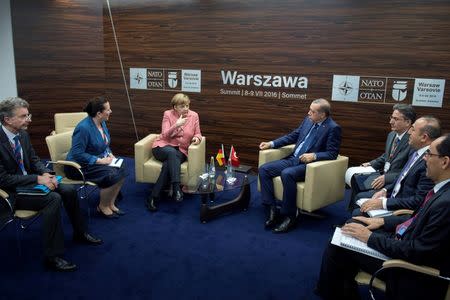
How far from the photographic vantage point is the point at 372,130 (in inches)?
212

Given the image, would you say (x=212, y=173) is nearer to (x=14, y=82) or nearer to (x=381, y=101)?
(x=381, y=101)

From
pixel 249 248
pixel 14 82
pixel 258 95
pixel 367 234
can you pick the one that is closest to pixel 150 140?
pixel 258 95

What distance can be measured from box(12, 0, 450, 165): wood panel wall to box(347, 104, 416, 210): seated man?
1.31 meters

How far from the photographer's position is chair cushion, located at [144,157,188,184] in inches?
196

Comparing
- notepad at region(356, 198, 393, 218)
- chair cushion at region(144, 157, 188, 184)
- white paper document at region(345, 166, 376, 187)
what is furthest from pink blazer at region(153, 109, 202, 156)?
notepad at region(356, 198, 393, 218)

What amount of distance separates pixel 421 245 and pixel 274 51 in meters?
4.02

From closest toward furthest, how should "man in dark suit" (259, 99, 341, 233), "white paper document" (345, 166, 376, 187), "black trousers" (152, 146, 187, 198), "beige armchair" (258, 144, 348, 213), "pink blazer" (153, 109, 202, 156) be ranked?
"beige armchair" (258, 144, 348, 213), "man in dark suit" (259, 99, 341, 233), "white paper document" (345, 166, 376, 187), "black trousers" (152, 146, 187, 198), "pink blazer" (153, 109, 202, 156)

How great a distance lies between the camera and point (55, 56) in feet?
21.4

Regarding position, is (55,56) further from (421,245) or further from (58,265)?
(421,245)

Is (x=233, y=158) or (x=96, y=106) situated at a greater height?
(x=96, y=106)

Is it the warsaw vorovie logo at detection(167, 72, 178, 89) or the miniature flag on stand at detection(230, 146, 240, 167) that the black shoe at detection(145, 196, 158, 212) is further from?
the warsaw vorovie logo at detection(167, 72, 178, 89)

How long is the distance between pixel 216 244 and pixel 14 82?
4.65 metres

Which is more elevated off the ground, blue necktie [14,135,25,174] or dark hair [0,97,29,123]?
dark hair [0,97,29,123]

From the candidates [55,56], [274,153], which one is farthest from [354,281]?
[55,56]
